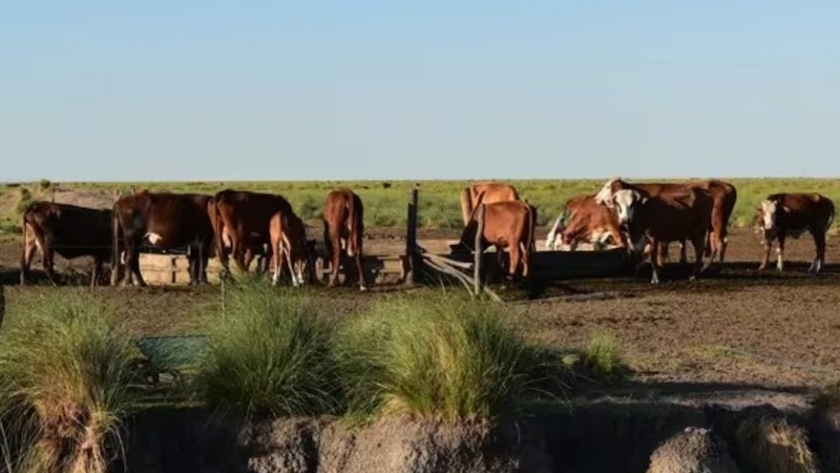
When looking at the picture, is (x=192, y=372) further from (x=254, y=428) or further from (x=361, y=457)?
(x=361, y=457)

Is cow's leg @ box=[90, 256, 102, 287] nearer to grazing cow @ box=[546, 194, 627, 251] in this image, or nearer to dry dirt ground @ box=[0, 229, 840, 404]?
dry dirt ground @ box=[0, 229, 840, 404]

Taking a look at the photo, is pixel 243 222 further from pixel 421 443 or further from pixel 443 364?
pixel 421 443

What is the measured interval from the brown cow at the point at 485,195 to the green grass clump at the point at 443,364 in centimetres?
1792

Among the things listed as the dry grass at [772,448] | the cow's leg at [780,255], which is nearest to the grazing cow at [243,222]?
the cow's leg at [780,255]

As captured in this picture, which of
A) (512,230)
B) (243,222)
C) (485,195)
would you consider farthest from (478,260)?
(485,195)

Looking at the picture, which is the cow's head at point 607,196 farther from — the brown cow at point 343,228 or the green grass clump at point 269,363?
the green grass clump at point 269,363

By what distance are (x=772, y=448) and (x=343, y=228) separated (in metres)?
14.6

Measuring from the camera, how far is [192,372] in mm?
10945

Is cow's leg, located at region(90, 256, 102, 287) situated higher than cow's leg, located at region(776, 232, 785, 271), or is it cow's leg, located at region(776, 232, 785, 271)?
cow's leg, located at region(776, 232, 785, 271)

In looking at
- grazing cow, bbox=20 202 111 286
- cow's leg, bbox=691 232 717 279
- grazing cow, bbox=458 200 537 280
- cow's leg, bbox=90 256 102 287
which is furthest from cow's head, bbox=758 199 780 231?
cow's leg, bbox=90 256 102 287

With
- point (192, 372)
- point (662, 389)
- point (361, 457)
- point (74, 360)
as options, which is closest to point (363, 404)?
point (361, 457)

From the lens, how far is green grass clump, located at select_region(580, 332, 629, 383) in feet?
40.8

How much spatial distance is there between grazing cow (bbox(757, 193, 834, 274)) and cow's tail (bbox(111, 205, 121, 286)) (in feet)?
41.7

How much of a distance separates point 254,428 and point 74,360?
137 cm
